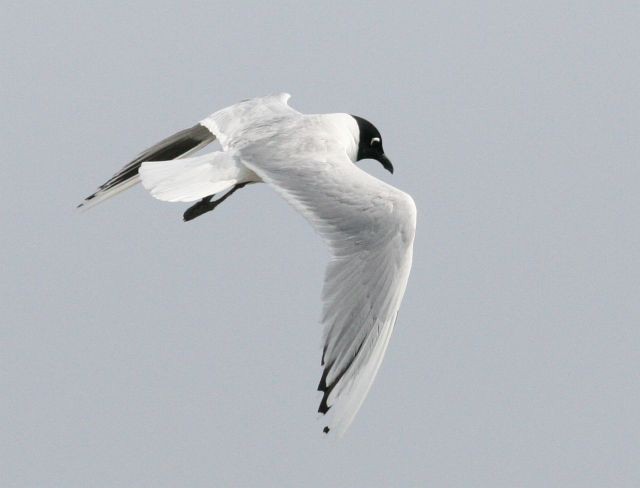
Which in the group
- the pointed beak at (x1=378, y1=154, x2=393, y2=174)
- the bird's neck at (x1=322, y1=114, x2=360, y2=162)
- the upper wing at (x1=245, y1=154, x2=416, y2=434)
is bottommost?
the upper wing at (x1=245, y1=154, x2=416, y2=434)

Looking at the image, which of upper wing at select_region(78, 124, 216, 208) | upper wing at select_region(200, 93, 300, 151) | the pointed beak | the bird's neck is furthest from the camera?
the pointed beak

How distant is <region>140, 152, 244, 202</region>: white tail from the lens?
571cm

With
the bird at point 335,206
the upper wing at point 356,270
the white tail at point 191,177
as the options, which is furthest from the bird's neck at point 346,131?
the upper wing at point 356,270

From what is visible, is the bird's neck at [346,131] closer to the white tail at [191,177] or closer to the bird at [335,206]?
the bird at [335,206]

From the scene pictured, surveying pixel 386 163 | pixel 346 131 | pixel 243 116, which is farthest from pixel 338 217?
pixel 386 163

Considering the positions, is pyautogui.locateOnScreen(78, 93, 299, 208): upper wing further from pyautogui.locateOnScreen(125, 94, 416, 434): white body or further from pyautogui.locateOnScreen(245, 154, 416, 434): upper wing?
pyautogui.locateOnScreen(245, 154, 416, 434): upper wing

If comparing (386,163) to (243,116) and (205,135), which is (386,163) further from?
(205,135)

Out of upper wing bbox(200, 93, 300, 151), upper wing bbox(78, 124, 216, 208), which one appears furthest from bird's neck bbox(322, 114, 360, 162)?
upper wing bbox(78, 124, 216, 208)

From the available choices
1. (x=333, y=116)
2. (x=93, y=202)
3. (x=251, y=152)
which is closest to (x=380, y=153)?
(x=333, y=116)

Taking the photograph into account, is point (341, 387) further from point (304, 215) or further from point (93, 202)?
point (93, 202)

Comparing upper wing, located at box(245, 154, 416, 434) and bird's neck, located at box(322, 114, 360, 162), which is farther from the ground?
bird's neck, located at box(322, 114, 360, 162)

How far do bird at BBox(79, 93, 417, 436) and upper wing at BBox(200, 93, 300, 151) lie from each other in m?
0.01

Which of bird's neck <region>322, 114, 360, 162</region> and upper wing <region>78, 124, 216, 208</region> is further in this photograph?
upper wing <region>78, 124, 216, 208</region>

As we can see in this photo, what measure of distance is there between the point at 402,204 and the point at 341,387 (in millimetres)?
904
